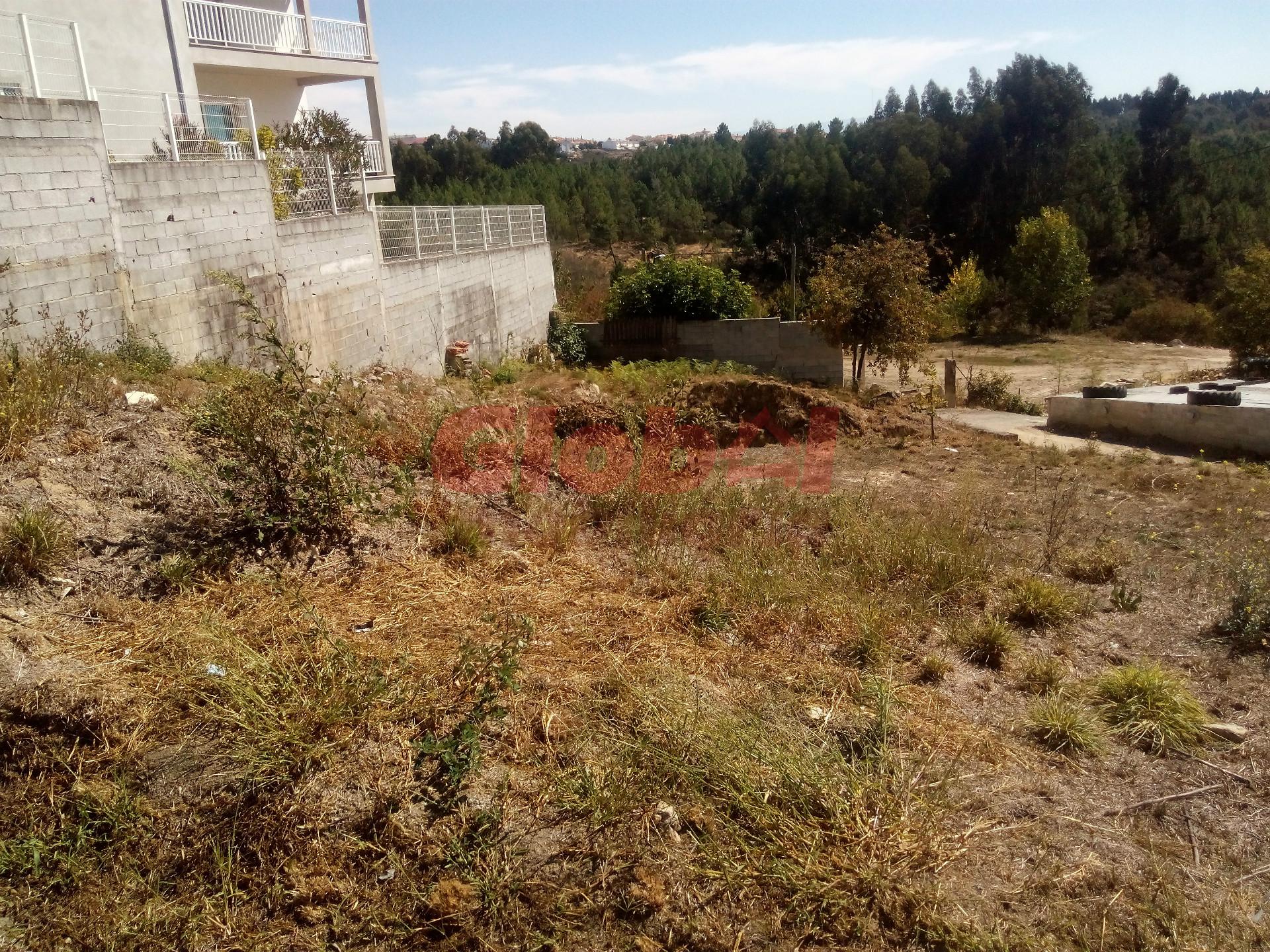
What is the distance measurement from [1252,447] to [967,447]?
373 centimetres

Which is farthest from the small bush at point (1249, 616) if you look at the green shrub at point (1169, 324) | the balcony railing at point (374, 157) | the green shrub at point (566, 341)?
the green shrub at point (1169, 324)

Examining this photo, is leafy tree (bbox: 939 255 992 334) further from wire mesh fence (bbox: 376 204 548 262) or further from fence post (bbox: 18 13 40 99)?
fence post (bbox: 18 13 40 99)

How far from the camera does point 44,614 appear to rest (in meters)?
3.59

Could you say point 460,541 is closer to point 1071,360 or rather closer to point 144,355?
point 144,355

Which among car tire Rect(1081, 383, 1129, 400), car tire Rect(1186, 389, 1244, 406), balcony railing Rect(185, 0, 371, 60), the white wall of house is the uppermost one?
balcony railing Rect(185, 0, 371, 60)

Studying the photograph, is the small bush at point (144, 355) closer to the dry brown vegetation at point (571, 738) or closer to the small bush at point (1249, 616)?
the dry brown vegetation at point (571, 738)

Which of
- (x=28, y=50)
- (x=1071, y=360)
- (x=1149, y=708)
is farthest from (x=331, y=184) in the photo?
(x=1071, y=360)

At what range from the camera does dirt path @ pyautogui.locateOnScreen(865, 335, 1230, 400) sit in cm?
2011

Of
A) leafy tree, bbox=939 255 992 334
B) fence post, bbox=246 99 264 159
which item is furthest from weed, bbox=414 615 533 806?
leafy tree, bbox=939 255 992 334

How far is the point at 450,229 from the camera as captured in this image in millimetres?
14320

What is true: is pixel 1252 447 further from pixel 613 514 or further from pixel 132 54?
pixel 132 54

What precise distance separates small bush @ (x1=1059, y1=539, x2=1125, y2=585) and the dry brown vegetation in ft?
0.46

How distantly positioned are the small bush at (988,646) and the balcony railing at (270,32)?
49.1 feet

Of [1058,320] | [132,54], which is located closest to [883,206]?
[1058,320]
